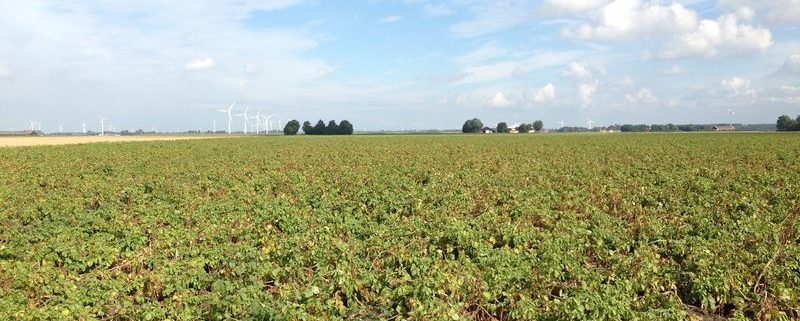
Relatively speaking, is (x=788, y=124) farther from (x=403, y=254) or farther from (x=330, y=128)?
(x=403, y=254)

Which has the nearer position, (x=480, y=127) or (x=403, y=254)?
(x=403, y=254)

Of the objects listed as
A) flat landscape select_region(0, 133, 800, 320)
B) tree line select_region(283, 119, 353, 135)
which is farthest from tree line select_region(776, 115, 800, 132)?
flat landscape select_region(0, 133, 800, 320)

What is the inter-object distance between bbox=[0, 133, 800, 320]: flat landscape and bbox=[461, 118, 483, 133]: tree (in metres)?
163

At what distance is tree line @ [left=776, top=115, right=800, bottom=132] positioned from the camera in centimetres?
13400

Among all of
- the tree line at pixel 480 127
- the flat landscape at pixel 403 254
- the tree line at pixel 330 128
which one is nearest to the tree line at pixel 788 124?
the tree line at pixel 480 127

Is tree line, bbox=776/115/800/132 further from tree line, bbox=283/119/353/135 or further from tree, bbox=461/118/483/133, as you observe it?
tree line, bbox=283/119/353/135

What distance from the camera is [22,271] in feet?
25.2

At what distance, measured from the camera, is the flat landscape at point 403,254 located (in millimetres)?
6512

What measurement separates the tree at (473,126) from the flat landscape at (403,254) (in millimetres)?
163227

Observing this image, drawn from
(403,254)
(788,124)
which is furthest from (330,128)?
(403,254)

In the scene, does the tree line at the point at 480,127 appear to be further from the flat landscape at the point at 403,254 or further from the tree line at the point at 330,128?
the flat landscape at the point at 403,254

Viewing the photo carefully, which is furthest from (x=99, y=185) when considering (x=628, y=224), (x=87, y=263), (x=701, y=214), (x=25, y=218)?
(x=701, y=214)

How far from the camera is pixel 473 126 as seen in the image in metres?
179

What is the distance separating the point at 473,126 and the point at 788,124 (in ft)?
275
